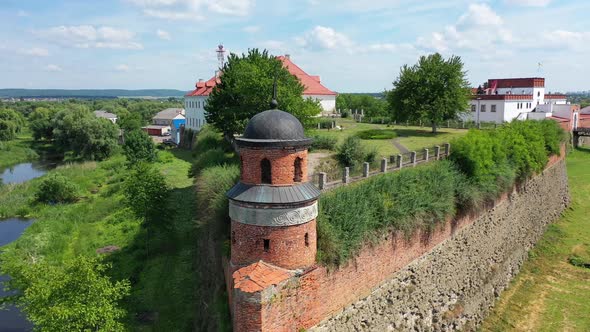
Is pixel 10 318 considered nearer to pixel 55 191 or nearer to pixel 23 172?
pixel 55 191

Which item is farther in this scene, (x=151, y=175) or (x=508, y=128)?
(x=508, y=128)

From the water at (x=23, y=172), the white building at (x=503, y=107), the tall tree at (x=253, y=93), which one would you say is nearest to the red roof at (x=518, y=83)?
the white building at (x=503, y=107)

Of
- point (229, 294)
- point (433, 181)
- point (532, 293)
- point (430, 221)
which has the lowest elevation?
point (532, 293)

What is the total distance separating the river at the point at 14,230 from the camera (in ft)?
61.6

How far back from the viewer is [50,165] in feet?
189

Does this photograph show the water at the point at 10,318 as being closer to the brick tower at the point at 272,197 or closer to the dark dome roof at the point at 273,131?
the brick tower at the point at 272,197

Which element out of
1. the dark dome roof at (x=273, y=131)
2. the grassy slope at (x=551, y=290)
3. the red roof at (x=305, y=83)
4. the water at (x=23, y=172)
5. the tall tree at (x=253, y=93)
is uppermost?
the red roof at (x=305, y=83)

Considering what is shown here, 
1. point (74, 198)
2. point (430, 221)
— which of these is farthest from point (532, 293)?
point (74, 198)

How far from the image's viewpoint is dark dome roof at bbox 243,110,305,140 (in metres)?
10.6

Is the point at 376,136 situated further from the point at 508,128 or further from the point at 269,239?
the point at 269,239

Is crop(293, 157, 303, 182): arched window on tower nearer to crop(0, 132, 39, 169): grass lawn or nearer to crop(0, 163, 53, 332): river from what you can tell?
crop(0, 163, 53, 332): river

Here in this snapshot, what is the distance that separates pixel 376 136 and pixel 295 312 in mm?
24265

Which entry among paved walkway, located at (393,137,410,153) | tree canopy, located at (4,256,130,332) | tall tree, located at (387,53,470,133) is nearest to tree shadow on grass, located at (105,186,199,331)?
tree canopy, located at (4,256,130,332)

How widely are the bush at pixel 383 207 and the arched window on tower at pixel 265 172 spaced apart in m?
2.50
